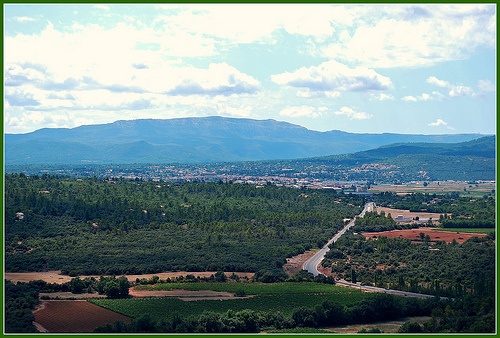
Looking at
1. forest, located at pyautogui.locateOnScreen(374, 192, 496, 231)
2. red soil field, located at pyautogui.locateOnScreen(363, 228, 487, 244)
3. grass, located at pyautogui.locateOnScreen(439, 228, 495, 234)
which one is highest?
forest, located at pyautogui.locateOnScreen(374, 192, 496, 231)

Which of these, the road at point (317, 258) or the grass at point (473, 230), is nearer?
the road at point (317, 258)

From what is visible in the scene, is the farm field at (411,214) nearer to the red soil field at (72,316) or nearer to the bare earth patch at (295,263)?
the bare earth patch at (295,263)

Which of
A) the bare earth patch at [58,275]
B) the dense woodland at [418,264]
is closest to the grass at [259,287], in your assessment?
the bare earth patch at [58,275]

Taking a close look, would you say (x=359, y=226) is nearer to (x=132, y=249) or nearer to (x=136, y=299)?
(x=132, y=249)

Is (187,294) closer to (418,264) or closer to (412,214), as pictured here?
(418,264)

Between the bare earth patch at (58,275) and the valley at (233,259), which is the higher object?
the valley at (233,259)

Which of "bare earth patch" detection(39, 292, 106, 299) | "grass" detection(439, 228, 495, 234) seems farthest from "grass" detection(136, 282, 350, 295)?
"grass" detection(439, 228, 495, 234)

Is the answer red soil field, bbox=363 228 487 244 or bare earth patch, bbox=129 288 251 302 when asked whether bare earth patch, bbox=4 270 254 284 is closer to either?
bare earth patch, bbox=129 288 251 302
